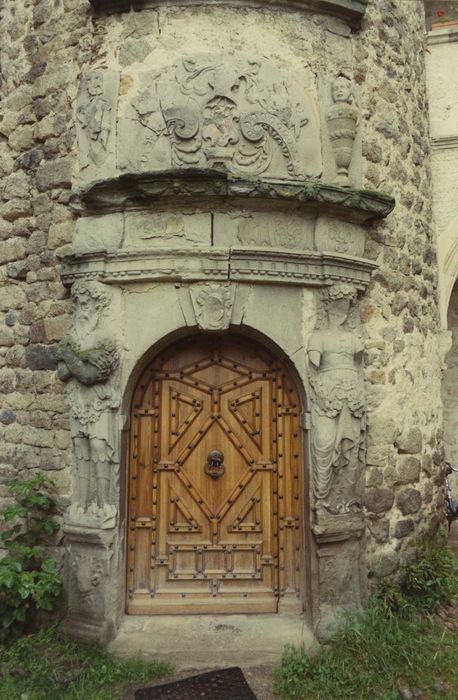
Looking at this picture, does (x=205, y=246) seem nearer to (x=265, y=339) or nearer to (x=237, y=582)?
(x=265, y=339)

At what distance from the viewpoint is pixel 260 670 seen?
344 cm

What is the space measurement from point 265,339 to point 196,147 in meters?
1.47

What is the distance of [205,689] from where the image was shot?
3.25 m

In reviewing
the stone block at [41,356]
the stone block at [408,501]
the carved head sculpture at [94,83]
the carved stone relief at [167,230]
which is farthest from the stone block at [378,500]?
the carved head sculpture at [94,83]

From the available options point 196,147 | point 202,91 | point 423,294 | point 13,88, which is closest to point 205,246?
point 196,147

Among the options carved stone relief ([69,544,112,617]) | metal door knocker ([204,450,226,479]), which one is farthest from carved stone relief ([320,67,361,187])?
carved stone relief ([69,544,112,617])

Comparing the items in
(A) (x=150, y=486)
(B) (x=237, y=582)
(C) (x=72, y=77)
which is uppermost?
(C) (x=72, y=77)

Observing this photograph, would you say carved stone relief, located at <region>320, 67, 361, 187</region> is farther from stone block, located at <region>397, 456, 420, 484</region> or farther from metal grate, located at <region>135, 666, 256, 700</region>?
metal grate, located at <region>135, 666, 256, 700</region>

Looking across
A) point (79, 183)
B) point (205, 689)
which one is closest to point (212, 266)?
point (79, 183)

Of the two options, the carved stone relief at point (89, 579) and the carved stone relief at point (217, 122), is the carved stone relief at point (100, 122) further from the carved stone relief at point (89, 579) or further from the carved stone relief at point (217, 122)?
the carved stone relief at point (89, 579)

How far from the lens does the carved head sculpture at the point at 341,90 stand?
4.07 m

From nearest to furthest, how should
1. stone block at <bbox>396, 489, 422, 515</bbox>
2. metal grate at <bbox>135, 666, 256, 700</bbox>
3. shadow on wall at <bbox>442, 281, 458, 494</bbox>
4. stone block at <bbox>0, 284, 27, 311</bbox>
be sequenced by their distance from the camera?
1. metal grate at <bbox>135, 666, 256, 700</bbox>
2. stone block at <bbox>396, 489, 422, 515</bbox>
3. stone block at <bbox>0, 284, 27, 311</bbox>
4. shadow on wall at <bbox>442, 281, 458, 494</bbox>

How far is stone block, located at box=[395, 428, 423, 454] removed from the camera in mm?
4309

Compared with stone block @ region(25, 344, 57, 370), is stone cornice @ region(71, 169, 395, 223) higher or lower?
higher
